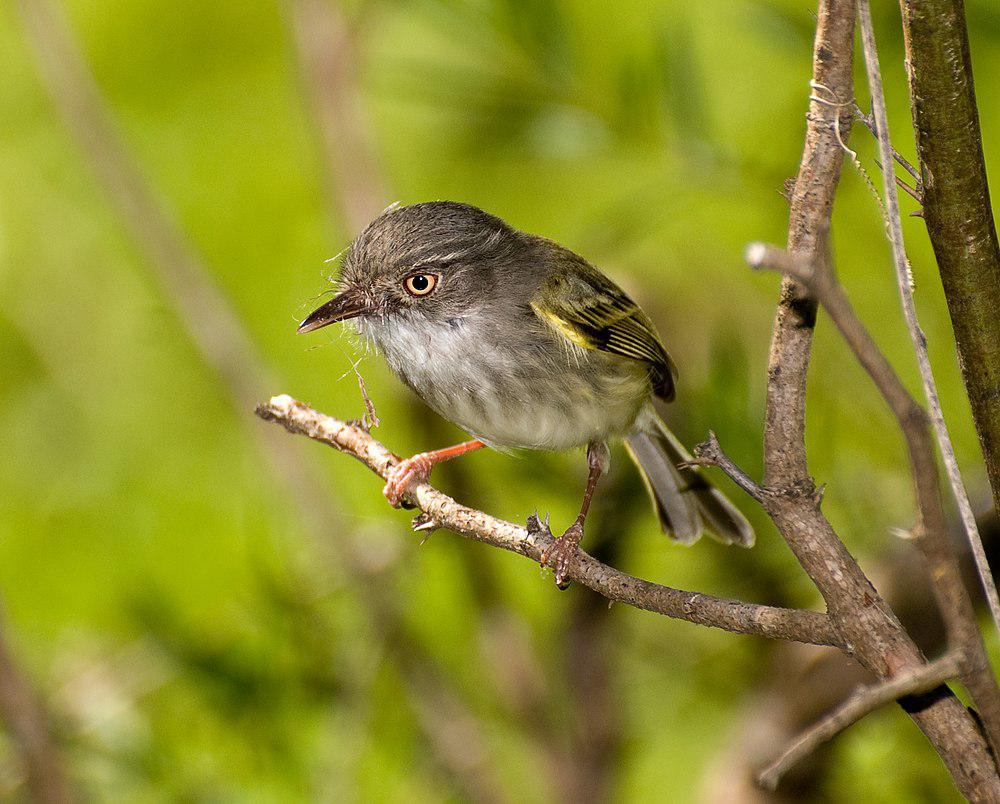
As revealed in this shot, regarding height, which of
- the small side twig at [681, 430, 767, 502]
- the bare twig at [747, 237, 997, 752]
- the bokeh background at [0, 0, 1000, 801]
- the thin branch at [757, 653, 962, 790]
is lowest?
the bokeh background at [0, 0, 1000, 801]

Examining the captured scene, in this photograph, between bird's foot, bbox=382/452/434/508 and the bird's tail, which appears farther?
the bird's tail

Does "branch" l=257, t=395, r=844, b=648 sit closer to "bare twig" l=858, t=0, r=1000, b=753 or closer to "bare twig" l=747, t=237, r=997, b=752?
"bare twig" l=858, t=0, r=1000, b=753

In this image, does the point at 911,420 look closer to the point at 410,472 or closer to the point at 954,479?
the point at 954,479

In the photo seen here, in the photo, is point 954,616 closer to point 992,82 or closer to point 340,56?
point 992,82

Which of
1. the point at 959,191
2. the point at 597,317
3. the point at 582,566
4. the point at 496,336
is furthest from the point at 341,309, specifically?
the point at 959,191

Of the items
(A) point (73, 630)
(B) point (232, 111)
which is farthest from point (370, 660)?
(B) point (232, 111)

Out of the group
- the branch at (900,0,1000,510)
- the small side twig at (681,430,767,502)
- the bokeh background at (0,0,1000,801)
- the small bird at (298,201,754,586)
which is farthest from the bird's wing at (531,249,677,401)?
the branch at (900,0,1000,510)
